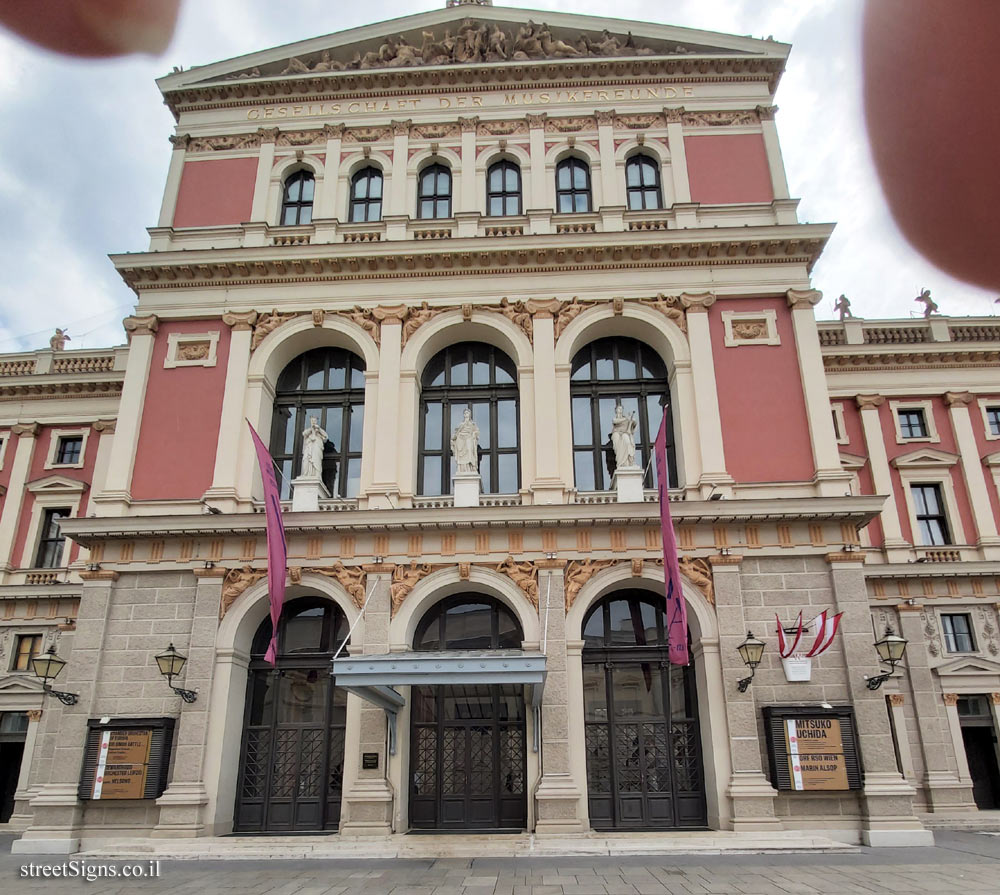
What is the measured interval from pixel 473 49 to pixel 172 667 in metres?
20.9

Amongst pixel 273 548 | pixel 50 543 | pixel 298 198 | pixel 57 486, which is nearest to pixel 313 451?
pixel 273 548

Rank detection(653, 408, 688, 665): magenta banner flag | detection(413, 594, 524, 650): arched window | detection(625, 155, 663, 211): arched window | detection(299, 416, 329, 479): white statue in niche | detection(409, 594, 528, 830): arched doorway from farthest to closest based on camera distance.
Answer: detection(625, 155, 663, 211): arched window → detection(299, 416, 329, 479): white statue in niche → detection(413, 594, 524, 650): arched window → detection(409, 594, 528, 830): arched doorway → detection(653, 408, 688, 665): magenta banner flag

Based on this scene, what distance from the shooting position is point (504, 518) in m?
19.7

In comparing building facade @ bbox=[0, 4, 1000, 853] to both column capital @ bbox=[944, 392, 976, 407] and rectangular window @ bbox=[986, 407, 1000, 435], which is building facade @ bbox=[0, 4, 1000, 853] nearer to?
column capital @ bbox=[944, 392, 976, 407]

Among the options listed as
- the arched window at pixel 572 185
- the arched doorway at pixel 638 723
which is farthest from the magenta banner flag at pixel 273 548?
the arched window at pixel 572 185

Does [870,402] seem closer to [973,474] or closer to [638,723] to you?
[973,474]

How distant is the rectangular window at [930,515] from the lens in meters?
28.4

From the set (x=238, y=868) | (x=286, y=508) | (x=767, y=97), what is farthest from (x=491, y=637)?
(x=767, y=97)

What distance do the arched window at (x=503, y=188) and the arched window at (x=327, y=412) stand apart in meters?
6.50

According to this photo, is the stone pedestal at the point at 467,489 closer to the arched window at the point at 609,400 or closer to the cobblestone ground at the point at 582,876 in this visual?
the arched window at the point at 609,400

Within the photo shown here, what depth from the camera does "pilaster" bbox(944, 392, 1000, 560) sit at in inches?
1077

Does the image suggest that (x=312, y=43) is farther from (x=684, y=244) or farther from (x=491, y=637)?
(x=491, y=637)

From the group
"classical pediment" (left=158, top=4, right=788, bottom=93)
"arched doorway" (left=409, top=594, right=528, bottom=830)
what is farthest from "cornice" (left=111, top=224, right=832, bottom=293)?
"arched doorway" (left=409, top=594, right=528, bottom=830)

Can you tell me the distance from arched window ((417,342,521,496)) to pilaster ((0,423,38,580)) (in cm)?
1629
